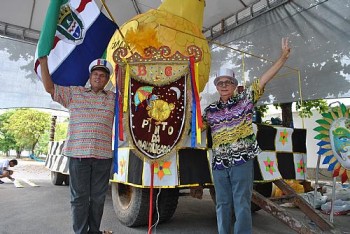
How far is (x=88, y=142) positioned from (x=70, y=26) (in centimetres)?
98

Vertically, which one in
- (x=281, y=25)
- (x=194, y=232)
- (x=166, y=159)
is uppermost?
(x=281, y=25)

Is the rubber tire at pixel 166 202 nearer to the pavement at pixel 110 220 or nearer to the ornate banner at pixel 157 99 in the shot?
the pavement at pixel 110 220

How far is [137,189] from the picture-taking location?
2.52m

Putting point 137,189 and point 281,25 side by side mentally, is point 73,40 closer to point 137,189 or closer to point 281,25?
point 137,189

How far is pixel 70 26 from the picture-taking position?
2.29 meters

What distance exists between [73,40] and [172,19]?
1.20 m

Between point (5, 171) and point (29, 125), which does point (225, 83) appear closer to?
point (5, 171)

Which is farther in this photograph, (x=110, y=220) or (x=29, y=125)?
(x=29, y=125)

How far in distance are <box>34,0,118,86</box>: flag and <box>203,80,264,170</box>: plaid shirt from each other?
51.0 inches

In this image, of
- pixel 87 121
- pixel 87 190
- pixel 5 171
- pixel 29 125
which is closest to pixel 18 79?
pixel 5 171

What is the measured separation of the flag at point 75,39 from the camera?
7.25 feet

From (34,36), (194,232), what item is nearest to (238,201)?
(194,232)

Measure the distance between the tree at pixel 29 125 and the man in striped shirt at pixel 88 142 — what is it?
983 inches

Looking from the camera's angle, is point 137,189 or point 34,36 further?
point 34,36
